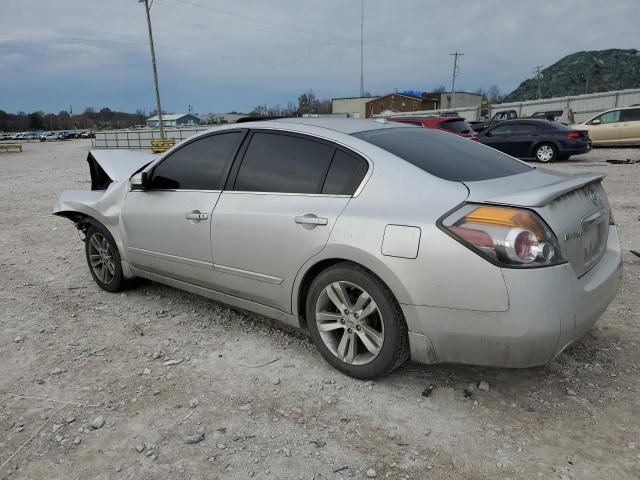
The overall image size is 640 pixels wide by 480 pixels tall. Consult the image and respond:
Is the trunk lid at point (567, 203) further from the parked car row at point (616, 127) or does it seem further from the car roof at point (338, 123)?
the parked car row at point (616, 127)

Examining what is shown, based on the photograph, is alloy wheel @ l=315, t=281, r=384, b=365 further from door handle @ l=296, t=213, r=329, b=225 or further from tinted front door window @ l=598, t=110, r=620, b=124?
tinted front door window @ l=598, t=110, r=620, b=124

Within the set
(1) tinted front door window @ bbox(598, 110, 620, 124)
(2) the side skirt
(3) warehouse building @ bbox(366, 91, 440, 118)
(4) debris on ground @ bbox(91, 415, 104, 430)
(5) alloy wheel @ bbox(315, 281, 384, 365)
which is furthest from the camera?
(3) warehouse building @ bbox(366, 91, 440, 118)

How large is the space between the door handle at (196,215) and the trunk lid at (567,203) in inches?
73.0

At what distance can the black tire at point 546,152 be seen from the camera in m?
15.0

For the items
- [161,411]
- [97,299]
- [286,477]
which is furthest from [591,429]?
[97,299]

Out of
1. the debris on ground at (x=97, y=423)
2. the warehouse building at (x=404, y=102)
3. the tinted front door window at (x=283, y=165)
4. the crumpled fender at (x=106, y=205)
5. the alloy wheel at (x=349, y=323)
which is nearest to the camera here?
the debris on ground at (x=97, y=423)

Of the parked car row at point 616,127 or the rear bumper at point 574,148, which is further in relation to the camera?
the parked car row at point 616,127

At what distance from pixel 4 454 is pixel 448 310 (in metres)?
2.34

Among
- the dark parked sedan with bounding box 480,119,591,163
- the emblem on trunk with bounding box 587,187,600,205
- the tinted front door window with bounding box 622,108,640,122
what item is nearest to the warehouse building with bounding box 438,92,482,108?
the tinted front door window with bounding box 622,108,640,122

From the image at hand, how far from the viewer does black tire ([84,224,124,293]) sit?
4492mm

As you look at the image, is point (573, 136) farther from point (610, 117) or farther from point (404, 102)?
point (404, 102)

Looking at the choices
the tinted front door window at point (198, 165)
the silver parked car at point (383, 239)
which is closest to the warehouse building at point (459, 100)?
the tinted front door window at point (198, 165)

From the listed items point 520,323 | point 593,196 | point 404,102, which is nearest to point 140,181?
point 520,323

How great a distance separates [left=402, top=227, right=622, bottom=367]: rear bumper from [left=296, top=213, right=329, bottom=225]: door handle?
686mm
